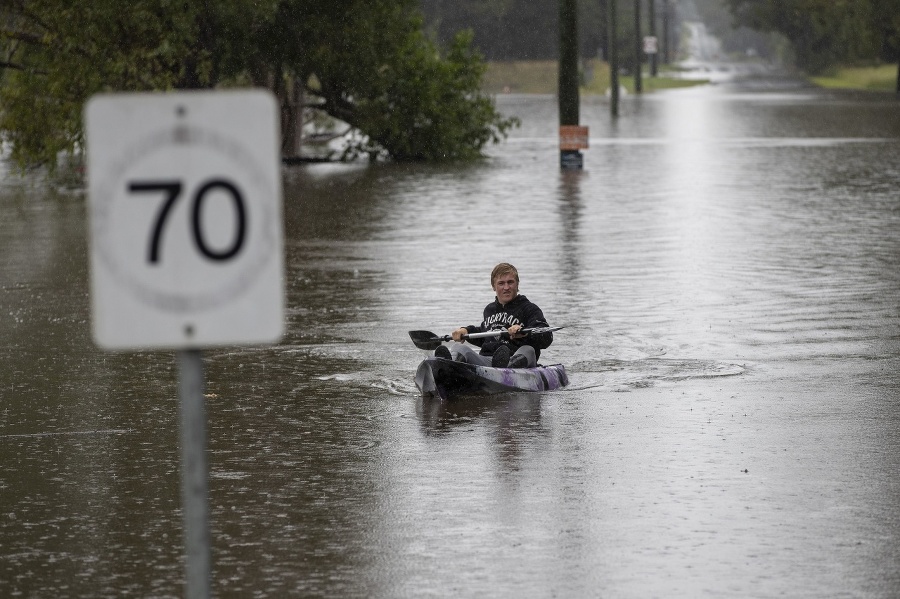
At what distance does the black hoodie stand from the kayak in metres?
0.24

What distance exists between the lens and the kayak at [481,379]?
10.4 m

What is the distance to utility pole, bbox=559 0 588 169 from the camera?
28.3 meters

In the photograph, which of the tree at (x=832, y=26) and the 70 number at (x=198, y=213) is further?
the tree at (x=832, y=26)

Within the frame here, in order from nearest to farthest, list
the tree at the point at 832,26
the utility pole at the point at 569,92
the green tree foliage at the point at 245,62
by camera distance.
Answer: the green tree foliage at the point at 245,62 → the utility pole at the point at 569,92 → the tree at the point at 832,26

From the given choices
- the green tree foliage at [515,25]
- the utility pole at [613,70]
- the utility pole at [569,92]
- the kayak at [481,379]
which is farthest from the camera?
the green tree foliage at [515,25]

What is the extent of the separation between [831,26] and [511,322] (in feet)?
265

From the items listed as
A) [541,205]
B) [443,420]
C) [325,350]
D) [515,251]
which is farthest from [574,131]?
[443,420]

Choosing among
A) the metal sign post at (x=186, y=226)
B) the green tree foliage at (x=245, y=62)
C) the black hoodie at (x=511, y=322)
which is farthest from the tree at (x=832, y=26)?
the metal sign post at (x=186, y=226)

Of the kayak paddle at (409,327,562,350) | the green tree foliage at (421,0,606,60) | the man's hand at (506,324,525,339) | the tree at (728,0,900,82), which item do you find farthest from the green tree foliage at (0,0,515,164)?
the green tree foliage at (421,0,606,60)

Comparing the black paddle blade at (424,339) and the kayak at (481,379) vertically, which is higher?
the black paddle blade at (424,339)

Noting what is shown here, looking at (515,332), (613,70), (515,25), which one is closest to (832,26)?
(515,25)

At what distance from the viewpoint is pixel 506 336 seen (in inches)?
424

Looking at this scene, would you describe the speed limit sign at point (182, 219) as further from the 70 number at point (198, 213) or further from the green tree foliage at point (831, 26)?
the green tree foliage at point (831, 26)

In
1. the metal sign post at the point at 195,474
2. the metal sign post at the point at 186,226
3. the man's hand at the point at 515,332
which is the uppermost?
the metal sign post at the point at 186,226
